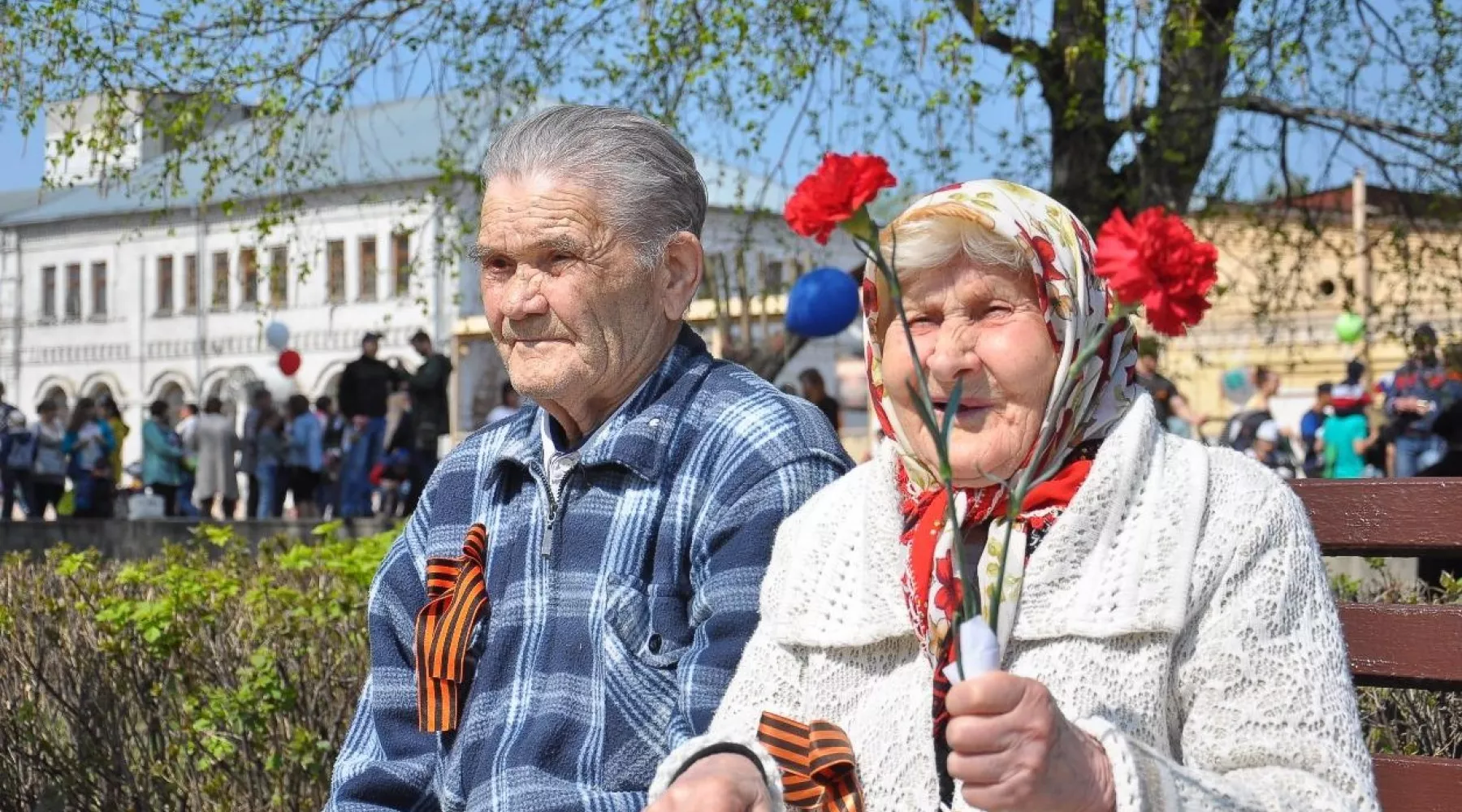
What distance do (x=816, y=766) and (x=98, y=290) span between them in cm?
6312

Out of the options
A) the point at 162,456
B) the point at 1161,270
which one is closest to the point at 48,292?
the point at 162,456

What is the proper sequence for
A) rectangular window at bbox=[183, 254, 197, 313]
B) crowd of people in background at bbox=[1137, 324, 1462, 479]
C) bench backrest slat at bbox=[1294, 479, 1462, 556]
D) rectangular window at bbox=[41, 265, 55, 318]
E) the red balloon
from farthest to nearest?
rectangular window at bbox=[41, 265, 55, 318]
rectangular window at bbox=[183, 254, 197, 313]
the red balloon
crowd of people in background at bbox=[1137, 324, 1462, 479]
bench backrest slat at bbox=[1294, 479, 1462, 556]

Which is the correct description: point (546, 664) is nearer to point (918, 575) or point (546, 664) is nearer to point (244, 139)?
point (918, 575)

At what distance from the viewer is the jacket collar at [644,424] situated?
2.79m

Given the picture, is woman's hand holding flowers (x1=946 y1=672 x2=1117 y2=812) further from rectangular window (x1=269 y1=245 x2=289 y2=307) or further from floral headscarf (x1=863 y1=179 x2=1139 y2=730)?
rectangular window (x1=269 y1=245 x2=289 y2=307)

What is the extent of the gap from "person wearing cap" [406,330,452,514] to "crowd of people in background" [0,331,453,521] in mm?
16

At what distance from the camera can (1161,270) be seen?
167 centimetres

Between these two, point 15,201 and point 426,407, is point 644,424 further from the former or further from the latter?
point 15,201

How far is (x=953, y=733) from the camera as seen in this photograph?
1742mm

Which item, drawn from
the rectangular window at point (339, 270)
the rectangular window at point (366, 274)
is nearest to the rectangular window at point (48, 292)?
the rectangular window at point (339, 270)

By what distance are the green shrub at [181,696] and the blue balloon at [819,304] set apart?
688cm

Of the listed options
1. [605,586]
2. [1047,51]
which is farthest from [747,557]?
[1047,51]


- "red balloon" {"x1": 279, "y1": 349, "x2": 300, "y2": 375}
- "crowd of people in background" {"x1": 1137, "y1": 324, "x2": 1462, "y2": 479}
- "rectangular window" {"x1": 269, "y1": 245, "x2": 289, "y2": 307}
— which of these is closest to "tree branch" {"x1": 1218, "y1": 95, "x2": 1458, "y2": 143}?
"crowd of people in background" {"x1": 1137, "y1": 324, "x2": 1462, "y2": 479}

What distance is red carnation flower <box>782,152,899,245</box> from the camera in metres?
1.72
